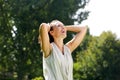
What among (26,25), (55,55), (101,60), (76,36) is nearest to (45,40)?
(55,55)

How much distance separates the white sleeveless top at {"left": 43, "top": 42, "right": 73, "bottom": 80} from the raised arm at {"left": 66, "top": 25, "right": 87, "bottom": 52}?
1.01 feet

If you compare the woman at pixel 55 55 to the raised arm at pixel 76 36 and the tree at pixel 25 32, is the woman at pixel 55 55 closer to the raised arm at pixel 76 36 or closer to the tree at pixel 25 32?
the raised arm at pixel 76 36

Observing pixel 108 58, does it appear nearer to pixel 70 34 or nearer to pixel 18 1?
pixel 70 34

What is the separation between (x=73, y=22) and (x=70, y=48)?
2479 centimetres

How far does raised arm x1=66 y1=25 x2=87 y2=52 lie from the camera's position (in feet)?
13.7

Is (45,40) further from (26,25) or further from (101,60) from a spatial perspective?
(101,60)

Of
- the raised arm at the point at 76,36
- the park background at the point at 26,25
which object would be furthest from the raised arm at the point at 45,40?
the park background at the point at 26,25

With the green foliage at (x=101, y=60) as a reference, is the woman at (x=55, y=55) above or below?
above

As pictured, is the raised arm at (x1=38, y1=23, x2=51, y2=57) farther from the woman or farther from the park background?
the park background

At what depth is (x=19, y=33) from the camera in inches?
1098

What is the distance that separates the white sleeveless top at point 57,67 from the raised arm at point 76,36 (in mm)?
307

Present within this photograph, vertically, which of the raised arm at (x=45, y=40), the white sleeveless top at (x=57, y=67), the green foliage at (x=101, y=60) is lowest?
the green foliage at (x=101, y=60)

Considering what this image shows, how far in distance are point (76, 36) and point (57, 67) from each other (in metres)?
0.61

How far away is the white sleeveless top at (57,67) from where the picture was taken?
3783 millimetres
